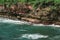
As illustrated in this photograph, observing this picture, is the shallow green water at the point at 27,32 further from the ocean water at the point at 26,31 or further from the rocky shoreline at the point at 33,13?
the rocky shoreline at the point at 33,13

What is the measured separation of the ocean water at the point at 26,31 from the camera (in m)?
19.5

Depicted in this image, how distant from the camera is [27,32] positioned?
20.9 metres

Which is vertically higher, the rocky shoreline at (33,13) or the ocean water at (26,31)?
the rocky shoreline at (33,13)

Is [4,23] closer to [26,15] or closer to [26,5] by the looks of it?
[26,15]

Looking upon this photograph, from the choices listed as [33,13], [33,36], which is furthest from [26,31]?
[33,13]

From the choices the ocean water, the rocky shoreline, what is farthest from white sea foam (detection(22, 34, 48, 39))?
the rocky shoreline

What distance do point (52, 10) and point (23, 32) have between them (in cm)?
626

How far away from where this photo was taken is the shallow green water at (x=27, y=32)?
63.9 feet

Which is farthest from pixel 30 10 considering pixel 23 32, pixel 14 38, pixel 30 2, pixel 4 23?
pixel 14 38

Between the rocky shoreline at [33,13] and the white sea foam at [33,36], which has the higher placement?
the rocky shoreline at [33,13]

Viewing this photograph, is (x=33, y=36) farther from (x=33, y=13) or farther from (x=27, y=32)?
(x=33, y=13)

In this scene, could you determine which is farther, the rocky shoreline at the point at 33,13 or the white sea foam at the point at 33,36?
the rocky shoreline at the point at 33,13

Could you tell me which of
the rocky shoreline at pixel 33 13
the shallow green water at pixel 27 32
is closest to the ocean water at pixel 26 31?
the shallow green water at pixel 27 32

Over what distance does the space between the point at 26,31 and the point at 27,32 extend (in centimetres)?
30
